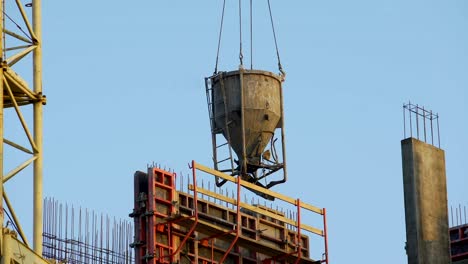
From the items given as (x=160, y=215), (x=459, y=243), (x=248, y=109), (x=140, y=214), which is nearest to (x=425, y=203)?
(x=459, y=243)

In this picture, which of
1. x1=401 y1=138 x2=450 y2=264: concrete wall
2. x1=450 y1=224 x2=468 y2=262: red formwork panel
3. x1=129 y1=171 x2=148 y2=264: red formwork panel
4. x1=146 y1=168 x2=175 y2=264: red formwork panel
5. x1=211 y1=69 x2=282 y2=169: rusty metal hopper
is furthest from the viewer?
x1=450 y1=224 x2=468 y2=262: red formwork panel

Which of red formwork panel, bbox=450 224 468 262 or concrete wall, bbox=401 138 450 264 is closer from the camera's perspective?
concrete wall, bbox=401 138 450 264

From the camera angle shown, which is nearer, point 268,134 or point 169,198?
point 169,198

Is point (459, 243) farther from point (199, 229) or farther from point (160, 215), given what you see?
point (160, 215)

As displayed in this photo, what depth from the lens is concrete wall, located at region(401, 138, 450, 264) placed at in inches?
2749

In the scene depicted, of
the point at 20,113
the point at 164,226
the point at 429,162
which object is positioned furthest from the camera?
the point at 429,162

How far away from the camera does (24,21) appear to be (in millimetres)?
57938

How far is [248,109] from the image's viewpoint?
73.6m

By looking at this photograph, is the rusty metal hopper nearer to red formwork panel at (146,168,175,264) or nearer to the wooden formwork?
the wooden formwork

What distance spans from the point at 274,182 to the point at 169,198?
343 inches

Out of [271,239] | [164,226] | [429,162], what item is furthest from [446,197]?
[164,226]

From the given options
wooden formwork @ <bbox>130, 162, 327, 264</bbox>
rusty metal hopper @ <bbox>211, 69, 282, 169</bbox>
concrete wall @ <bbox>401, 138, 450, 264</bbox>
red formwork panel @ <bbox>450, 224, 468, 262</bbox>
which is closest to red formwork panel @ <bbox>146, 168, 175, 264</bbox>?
wooden formwork @ <bbox>130, 162, 327, 264</bbox>

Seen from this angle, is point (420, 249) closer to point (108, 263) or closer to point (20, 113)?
point (108, 263)

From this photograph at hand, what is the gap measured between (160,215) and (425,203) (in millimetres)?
10563
